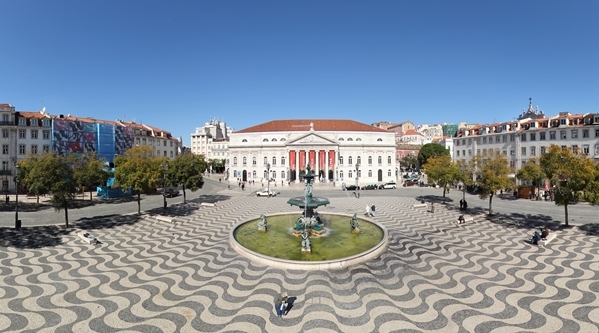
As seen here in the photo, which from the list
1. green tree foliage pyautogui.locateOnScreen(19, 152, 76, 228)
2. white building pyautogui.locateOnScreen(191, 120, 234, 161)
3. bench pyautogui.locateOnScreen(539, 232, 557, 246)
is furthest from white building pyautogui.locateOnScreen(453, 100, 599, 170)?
white building pyautogui.locateOnScreen(191, 120, 234, 161)

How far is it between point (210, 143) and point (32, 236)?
127 metres

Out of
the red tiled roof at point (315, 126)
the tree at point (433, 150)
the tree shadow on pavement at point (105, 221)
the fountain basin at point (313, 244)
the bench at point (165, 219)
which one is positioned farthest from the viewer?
the tree at point (433, 150)

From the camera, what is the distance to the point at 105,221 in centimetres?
2581

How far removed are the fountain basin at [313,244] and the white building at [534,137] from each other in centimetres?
2594

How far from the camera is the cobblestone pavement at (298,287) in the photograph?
33.1 ft

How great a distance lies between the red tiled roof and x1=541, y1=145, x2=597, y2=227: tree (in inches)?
2287

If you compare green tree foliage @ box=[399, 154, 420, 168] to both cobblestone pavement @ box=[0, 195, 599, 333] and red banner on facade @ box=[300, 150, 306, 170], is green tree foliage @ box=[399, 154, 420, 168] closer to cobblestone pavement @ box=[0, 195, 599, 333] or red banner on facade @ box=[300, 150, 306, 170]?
red banner on facade @ box=[300, 150, 306, 170]

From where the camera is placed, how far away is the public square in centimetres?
1012

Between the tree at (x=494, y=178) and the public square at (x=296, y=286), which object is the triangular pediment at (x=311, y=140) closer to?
the tree at (x=494, y=178)

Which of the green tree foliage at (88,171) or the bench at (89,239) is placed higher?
the green tree foliage at (88,171)

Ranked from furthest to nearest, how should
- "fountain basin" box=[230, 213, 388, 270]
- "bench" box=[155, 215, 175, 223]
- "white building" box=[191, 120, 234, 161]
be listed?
"white building" box=[191, 120, 234, 161] → "bench" box=[155, 215, 175, 223] → "fountain basin" box=[230, 213, 388, 270]

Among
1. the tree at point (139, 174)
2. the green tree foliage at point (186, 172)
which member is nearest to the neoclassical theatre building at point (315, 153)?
the green tree foliage at point (186, 172)

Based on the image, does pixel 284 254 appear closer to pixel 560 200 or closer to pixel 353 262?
pixel 353 262

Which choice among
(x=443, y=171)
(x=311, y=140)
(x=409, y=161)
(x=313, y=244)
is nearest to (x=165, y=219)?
(x=313, y=244)
